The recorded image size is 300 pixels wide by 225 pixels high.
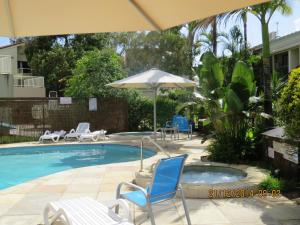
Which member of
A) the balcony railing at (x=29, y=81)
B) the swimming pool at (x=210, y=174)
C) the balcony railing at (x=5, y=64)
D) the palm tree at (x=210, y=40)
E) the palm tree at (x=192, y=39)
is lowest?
the swimming pool at (x=210, y=174)

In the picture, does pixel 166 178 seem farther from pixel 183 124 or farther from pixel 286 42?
pixel 286 42

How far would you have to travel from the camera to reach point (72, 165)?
12703 mm

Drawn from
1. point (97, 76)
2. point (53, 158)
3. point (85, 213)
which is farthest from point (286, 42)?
point (85, 213)

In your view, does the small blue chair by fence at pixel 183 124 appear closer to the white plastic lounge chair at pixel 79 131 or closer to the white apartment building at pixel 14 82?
the white plastic lounge chair at pixel 79 131

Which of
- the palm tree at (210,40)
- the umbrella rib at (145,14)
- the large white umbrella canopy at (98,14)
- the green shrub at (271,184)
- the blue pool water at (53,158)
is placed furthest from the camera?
the palm tree at (210,40)

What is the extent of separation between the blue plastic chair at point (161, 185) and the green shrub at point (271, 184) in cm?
256

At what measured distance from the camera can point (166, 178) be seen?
485 cm

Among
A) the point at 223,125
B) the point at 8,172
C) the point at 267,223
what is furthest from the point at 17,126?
the point at 267,223

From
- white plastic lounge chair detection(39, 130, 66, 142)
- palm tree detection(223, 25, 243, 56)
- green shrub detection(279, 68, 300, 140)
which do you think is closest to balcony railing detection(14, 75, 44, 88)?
white plastic lounge chair detection(39, 130, 66, 142)

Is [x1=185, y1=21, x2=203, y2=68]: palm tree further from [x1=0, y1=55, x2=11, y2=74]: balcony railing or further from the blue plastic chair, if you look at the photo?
the blue plastic chair

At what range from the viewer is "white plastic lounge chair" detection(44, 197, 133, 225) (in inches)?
148

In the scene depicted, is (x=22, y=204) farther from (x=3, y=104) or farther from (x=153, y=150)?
(x=3, y=104)

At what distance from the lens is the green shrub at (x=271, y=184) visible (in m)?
6.89
